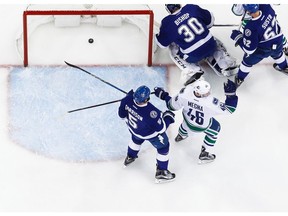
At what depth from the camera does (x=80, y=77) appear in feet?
22.0

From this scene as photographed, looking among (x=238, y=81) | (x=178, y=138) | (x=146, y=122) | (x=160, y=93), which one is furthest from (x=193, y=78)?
(x=146, y=122)

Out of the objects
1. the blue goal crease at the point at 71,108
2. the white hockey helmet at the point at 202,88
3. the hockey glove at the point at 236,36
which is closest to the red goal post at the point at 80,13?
the blue goal crease at the point at 71,108

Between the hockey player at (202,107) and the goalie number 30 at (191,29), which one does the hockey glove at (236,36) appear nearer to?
the goalie number 30 at (191,29)

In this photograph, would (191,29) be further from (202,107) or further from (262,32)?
(202,107)

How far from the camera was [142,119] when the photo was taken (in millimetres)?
5816

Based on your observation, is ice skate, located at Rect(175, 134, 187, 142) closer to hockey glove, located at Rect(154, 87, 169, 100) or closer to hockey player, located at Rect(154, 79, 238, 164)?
hockey player, located at Rect(154, 79, 238, 164)

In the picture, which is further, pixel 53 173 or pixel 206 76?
pixel 206 76

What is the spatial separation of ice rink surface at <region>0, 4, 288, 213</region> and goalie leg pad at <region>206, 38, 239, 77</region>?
0.08 m

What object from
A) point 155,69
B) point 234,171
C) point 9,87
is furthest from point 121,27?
point 234,171

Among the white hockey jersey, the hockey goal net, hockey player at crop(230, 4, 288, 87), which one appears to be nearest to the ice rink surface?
the hockey goal net

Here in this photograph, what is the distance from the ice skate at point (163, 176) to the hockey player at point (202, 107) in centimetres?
25

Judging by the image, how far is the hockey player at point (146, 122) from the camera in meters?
5.79

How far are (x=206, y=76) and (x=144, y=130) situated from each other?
3.36ft

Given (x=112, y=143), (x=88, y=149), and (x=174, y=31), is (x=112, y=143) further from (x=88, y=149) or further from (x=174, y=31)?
(x=174, y=31)
